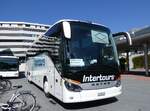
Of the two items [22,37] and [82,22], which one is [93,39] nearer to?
[82,22]

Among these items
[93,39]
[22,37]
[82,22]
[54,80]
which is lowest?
[54,80]

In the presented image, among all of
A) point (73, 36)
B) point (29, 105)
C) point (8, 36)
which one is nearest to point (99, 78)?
point (73, 36)

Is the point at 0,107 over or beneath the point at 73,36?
beneath

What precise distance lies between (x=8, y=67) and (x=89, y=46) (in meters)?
19.4

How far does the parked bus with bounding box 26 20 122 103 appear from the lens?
9.45 m

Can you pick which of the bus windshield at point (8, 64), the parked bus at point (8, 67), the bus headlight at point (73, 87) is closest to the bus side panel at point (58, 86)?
the bus headlight at point (73, 87)

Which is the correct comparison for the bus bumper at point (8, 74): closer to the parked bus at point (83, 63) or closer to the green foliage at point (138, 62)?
the parked bus at point (83, 63)

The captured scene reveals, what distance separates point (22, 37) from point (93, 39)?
113 m

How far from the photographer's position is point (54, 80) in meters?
11.0

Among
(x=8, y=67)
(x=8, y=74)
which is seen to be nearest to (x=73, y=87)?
(x=8, y=74)

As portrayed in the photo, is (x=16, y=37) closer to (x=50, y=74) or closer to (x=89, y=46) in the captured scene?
(x=50, y=74)

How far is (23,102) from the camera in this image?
8.79 metres

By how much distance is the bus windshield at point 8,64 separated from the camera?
1094 inches

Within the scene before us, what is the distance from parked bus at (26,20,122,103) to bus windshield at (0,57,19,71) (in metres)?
17.8
